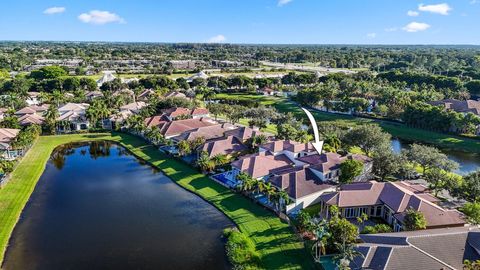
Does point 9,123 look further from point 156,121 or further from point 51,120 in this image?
point 156,121

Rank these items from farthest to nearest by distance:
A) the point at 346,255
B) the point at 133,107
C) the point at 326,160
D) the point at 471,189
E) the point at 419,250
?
the point at 133,107
the point at 326,160
the point at 471,189
the point at 346,255
the point at 419,250

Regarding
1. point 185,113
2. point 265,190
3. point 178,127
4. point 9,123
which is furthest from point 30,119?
point 265,190

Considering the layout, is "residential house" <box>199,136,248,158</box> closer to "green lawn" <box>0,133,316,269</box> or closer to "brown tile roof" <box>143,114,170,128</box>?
"green lawn" <box>0,133,316,269</box>

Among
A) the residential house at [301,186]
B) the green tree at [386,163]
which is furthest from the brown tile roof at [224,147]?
the green tree at [386,163]

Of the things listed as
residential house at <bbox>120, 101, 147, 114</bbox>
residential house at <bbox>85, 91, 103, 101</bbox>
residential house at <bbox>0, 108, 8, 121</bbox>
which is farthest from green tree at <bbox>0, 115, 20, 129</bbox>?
residential house at <bbox>85, 91, 103, 101</bbox>

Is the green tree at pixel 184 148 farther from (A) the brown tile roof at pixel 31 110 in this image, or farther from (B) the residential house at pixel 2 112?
(B) the residential house at pixel 2 112

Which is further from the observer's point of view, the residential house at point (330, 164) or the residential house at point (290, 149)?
the residential house at point (290, 149)

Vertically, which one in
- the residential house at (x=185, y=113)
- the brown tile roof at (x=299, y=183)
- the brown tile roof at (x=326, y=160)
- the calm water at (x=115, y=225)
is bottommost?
the calm water at (x=115, y=225)
